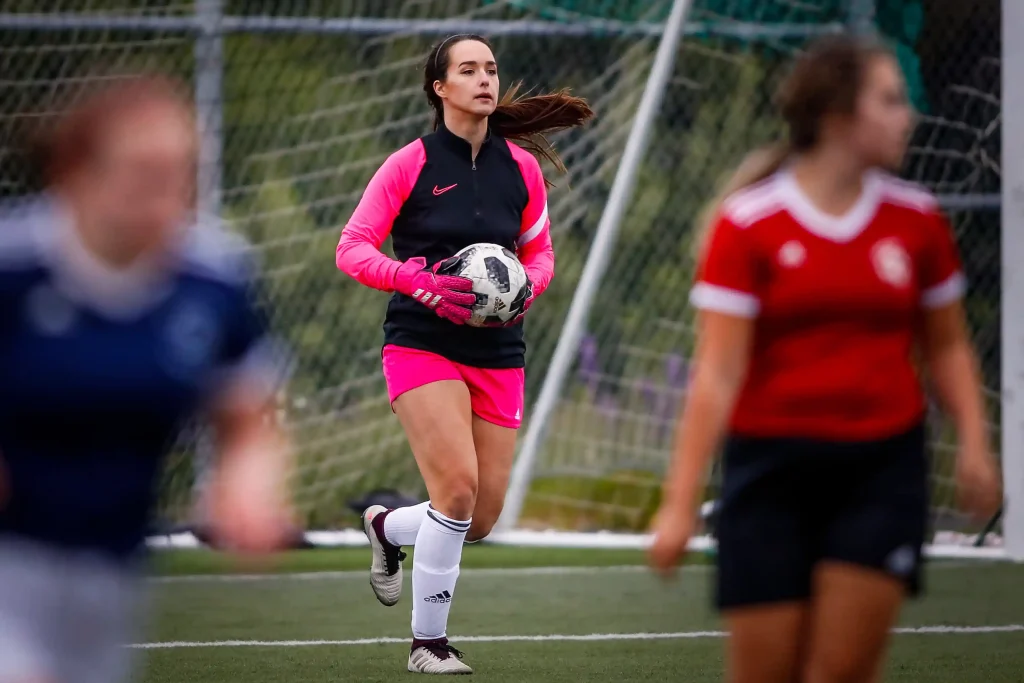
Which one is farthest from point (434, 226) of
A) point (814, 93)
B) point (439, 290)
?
Answer: point (814, 93)

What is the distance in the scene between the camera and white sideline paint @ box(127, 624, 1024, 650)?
22.4 ft

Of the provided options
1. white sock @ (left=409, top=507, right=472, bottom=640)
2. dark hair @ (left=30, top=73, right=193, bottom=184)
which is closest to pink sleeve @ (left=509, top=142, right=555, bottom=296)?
white sock @ (left=409, top=507, right=472, bottom=640)

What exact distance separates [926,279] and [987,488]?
0.45m

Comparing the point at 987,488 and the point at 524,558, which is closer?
the point at 987,488

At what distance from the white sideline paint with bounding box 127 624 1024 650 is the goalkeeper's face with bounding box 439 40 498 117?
213 cm

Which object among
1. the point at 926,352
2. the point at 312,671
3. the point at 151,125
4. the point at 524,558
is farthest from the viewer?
the point at 524,558

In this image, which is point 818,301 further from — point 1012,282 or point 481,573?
point 1012,282

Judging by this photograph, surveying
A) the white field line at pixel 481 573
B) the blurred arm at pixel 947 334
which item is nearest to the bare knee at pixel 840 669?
the blurred arm at pixel 947 334

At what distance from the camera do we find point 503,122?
21.2 ft

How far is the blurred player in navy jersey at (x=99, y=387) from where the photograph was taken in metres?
2.88

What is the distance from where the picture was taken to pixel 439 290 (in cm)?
580

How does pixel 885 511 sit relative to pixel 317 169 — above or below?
above

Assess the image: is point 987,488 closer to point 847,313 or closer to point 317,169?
point 847,313

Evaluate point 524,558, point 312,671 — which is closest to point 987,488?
point 312,671
